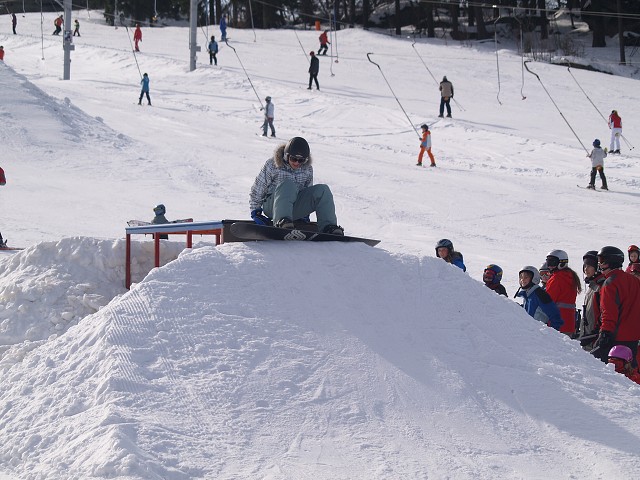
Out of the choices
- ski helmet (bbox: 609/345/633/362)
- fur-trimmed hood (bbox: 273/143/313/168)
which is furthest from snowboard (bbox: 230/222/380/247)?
ski helmet (bbox: 609/345/633/362)

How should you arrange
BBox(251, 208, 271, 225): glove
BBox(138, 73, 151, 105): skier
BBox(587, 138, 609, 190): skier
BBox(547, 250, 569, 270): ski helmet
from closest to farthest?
BBox(251, 208, 271, 225): glove → BBox(547, 250, 569, 270): ski helmet → BBox(587, 138, 609, 190): skier → BBox(138, 73, 151, 105): skier

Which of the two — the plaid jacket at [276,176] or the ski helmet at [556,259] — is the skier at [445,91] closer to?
the ski helmet at [556,259]

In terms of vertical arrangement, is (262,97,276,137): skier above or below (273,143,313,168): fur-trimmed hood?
above

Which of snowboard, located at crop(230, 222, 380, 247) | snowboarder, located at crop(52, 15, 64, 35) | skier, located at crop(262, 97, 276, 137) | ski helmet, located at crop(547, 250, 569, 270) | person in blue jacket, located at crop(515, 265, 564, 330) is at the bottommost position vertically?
person in blue jacket, located at crop(515, 265, 564, 330)

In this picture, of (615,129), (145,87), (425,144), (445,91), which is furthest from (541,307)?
(145,87)

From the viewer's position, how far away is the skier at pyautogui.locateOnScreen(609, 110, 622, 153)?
22.2m

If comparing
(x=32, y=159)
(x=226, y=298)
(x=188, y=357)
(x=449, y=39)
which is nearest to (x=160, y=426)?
(x=188, y=357)

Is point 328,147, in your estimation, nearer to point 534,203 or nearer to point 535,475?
point 534,203

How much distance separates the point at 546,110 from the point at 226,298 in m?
24.5

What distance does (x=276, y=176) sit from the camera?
697 centimetres

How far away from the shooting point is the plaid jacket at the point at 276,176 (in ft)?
22.7

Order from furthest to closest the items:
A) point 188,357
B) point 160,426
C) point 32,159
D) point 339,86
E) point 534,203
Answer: point 339,86 < point 32,159 < point 534,203 < point 188,357 < point 160,426

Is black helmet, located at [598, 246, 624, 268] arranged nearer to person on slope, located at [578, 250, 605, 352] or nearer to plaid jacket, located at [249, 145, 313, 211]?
person on slope, located at [578, 250, 605, 352]

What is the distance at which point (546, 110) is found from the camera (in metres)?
28.6
